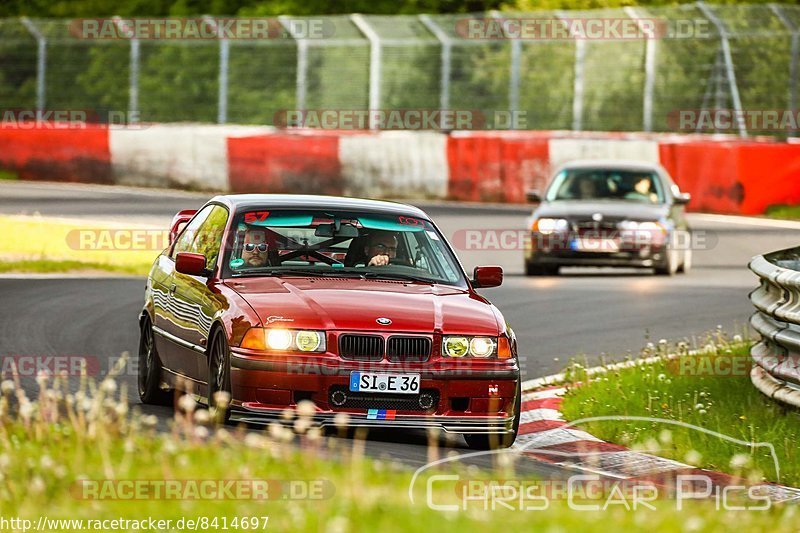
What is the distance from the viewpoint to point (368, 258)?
1111 centimetres

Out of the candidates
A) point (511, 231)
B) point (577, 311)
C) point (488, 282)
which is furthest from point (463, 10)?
point (488, 282)

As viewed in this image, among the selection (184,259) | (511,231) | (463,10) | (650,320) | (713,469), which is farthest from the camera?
(463,10)

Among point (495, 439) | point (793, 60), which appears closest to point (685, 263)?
point (793, 60)

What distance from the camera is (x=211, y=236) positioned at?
11.4m

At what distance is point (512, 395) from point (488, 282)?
135cm

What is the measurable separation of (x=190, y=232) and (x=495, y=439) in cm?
271

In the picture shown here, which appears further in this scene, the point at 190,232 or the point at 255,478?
the point at 190,232

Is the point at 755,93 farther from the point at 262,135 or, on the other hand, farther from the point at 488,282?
the point at 488,282

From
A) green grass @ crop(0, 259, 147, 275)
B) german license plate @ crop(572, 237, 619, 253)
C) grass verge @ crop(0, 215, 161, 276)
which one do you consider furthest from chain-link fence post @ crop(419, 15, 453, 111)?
green grass @ crop(0, 259, 147, 275)

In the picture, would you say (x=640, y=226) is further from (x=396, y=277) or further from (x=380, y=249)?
(x=396, y=277)

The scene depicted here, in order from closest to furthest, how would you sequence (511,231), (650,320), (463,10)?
(650,320)
(511,231)
(463,10)

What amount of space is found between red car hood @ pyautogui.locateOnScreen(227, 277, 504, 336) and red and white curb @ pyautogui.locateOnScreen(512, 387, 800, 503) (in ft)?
2.51

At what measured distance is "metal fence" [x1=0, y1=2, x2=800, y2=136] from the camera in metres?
31.2

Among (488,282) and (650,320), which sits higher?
(488,282)
